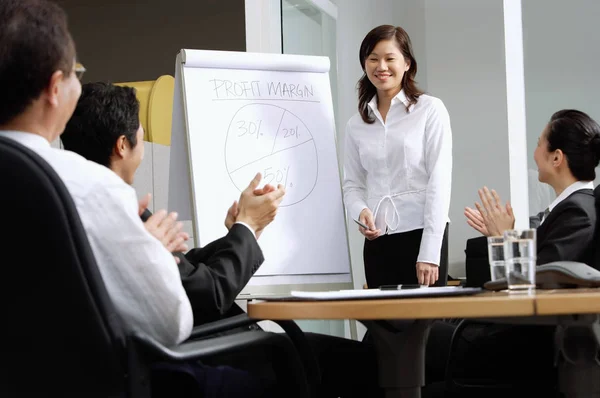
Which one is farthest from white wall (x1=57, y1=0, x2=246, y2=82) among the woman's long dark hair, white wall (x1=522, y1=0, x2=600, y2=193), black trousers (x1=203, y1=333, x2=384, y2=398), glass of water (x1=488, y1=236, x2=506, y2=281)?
glass of water (x1=488, y1=236, x2=506, y2=281)

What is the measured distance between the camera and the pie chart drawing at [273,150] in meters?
2.79

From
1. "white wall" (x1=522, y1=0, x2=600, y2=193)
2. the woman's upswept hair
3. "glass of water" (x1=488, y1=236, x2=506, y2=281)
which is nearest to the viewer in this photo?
"glass of water" (x1=488, y1=236, x2=506, y2=281)

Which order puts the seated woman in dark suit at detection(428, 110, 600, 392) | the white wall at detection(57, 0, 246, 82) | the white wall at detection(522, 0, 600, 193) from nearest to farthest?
the seated woman in dark suit at detection(428, 110, 600, 392), the white wall at detection(522, 0, 600, 193), the white wall at detection(57, 0, 246, 82)

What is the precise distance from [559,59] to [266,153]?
3003mm

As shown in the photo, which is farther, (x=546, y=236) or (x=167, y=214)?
(x=546, y=236)

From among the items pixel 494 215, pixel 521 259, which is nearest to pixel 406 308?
pixel 521 259

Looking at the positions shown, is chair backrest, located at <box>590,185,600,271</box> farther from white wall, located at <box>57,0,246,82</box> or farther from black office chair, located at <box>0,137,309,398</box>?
white wall, located at <box>57,0,246,82</box>

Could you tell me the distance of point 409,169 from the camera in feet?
9.58

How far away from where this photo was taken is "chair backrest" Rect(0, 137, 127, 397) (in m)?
1.07

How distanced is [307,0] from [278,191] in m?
2.87

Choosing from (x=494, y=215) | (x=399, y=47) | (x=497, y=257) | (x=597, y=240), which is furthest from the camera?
(x=399, y=47)

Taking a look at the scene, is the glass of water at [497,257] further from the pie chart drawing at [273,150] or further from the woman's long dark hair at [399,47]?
→ the woman's long dark hair at [399,47]

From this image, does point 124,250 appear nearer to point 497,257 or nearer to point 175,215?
point 175,215

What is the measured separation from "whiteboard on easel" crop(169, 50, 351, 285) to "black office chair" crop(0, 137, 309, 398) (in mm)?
1505
